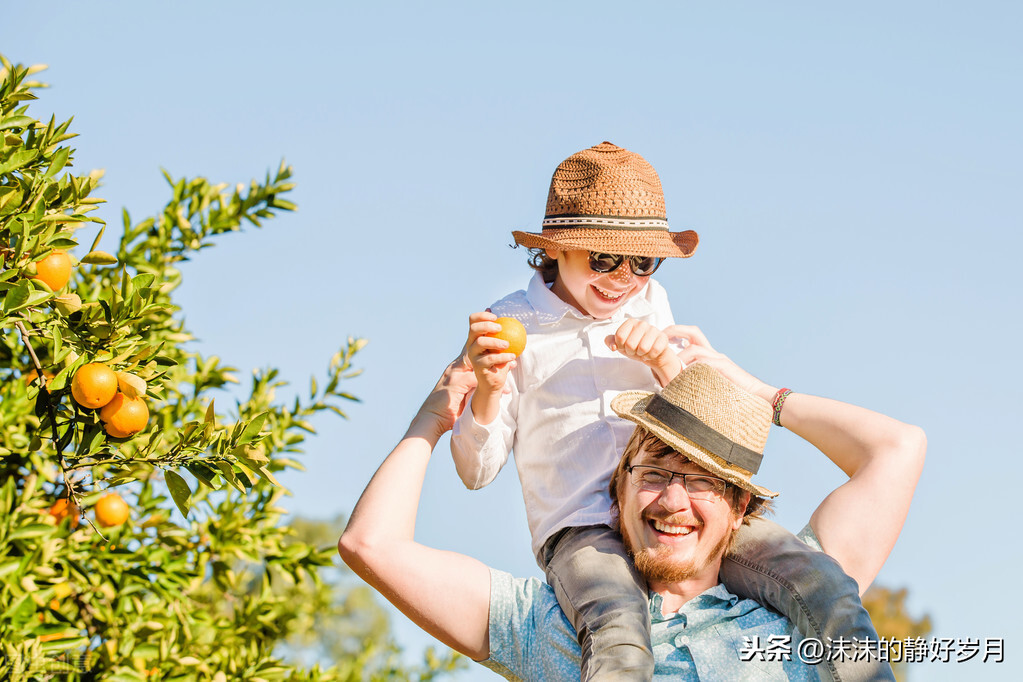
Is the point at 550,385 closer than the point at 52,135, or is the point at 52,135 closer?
the point at 52,135

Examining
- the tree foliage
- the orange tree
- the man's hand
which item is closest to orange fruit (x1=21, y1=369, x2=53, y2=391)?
the orange tree

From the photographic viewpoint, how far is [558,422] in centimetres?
356

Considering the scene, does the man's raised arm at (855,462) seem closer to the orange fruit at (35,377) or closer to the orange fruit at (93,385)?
the orange fruit at (93,385)

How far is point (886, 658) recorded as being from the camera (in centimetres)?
307

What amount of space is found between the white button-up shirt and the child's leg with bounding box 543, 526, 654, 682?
0.13 meters

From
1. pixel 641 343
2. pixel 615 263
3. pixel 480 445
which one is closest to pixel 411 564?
pixel 480 445

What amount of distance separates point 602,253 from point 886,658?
1.50 m

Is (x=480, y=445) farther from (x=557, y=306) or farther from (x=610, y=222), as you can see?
(x=610, y=222)

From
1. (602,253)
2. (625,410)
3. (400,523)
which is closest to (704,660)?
(625,410)

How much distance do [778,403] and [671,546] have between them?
771 millimetres

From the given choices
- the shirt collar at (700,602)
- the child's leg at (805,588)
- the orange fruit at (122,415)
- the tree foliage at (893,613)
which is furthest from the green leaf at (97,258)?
the tree foliage at (893,613)

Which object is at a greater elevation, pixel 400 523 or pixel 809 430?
pixel 809 430

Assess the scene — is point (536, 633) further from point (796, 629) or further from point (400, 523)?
point (796, 629)

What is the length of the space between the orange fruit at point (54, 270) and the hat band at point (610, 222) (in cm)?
162
